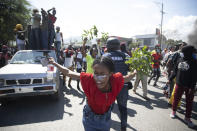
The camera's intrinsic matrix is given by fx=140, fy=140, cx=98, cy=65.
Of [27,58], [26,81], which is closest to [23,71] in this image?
[26,81]

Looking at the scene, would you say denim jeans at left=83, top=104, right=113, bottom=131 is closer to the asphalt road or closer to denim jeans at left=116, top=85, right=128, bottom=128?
denim jeans at left=116, top=85, right=128, bottom=128

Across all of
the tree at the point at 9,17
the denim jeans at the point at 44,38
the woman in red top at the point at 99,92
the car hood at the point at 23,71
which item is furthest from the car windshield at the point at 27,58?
the tree at the point at 9,17

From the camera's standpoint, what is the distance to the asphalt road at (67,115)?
344 centimetres

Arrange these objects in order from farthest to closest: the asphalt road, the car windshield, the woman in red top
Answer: the car windshield → the asphalt road → the woman in red top

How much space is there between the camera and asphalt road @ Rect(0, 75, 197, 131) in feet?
11.3

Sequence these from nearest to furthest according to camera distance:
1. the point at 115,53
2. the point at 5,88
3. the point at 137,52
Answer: the point at 137,52 → the point at 115,53 → the point at 5,88

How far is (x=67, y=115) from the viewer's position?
13.3ft

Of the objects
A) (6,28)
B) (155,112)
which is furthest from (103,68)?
(6,28)

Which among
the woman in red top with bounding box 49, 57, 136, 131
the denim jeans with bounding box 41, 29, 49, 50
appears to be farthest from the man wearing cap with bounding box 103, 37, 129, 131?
the denim jeans with bounding box 41, 29, 49, 50

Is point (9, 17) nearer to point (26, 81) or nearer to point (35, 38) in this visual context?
point (35, 38)

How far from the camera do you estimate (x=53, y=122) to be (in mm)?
3637

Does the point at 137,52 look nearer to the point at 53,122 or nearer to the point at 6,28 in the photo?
the point at 53,122

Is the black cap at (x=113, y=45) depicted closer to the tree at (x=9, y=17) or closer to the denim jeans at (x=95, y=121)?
the denim jeans at (x=95, y=121)

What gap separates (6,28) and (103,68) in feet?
91.8
